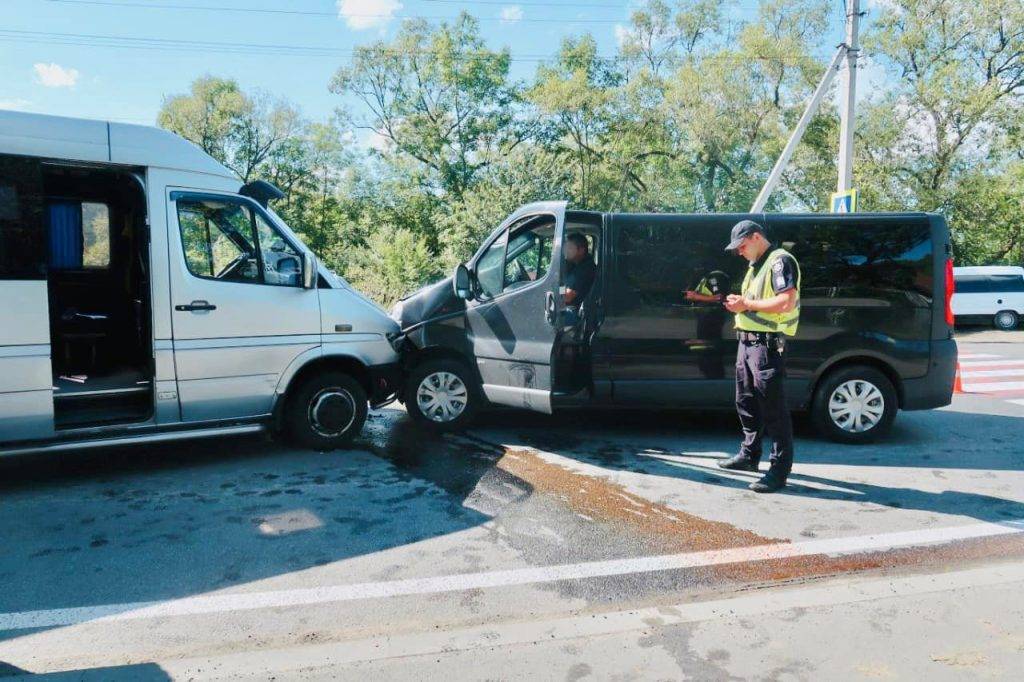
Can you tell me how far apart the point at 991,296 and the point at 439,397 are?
2305cm

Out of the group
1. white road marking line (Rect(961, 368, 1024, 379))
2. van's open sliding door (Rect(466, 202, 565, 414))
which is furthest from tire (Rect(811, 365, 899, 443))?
white road marking line (Rect(961, 368, 1024, 379))

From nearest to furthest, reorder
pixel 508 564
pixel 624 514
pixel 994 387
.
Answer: pixel 508 564
pixel 624 514
pixel 994 387

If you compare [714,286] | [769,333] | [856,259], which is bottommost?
[769,333]

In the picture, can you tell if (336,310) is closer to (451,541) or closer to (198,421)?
(198,421)

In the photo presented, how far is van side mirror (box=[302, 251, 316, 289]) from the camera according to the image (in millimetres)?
6348

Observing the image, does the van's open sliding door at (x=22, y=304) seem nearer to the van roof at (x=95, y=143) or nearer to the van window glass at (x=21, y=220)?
the van window glass at (x=21, y=220)

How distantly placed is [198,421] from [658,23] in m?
37.4

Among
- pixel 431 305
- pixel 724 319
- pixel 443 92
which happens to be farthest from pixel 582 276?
pixel 443 92

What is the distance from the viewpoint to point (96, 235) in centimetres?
680

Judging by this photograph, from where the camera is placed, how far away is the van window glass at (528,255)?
6.89 metres

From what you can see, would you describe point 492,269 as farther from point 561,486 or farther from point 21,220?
point 21,220

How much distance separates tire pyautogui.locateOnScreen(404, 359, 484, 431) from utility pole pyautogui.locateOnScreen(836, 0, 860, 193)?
981cm

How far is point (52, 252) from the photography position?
6652 millimetres

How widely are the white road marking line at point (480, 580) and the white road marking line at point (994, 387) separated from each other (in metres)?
6.89
